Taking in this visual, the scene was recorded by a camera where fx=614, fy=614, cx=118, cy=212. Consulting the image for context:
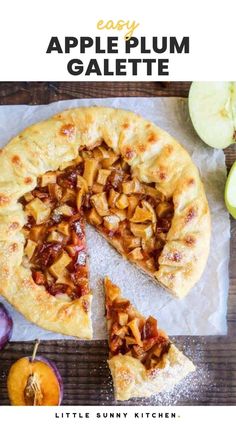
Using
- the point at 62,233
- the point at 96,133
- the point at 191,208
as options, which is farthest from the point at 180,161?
the point at 62,233

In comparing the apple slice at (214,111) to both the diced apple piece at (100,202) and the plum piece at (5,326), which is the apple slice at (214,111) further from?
the plum piece at (5,326)

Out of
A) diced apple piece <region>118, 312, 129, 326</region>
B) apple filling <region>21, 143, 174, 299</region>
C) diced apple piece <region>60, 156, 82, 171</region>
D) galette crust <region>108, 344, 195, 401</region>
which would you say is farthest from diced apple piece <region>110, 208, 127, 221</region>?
galette crust <region>108, 344, 195, 401</region>

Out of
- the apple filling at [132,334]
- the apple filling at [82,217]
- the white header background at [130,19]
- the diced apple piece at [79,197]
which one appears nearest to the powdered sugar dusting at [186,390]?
the apple filling at [132,334]

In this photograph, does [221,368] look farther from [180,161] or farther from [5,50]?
[5,50]

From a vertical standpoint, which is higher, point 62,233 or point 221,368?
point 62,233

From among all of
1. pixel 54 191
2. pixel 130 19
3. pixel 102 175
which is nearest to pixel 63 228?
pixel 54 191

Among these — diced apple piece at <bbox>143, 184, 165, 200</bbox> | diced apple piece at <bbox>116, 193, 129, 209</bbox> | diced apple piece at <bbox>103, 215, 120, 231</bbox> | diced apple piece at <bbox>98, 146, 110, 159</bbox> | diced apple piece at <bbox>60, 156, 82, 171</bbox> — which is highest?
diced apple piece at <bbox>98, 146, 110, 159</bbox>

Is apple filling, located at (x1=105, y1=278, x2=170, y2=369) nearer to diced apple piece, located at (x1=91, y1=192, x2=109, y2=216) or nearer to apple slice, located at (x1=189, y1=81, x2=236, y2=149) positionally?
diced apple piece, located at (x1=91, y1=192, x2=109, y2=216)

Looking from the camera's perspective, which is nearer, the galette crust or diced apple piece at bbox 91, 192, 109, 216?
the galette crust
